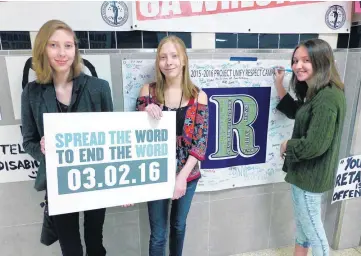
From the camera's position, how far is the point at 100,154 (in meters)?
1.17

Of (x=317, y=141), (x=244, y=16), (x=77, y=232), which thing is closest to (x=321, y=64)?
(x=317, y=141)

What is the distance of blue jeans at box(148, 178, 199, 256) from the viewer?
138cm

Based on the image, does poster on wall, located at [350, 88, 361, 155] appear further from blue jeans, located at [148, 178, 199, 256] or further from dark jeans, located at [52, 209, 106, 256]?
dark jeans, located at [52, 209, 106, 256]

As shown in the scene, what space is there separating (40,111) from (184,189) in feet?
2.27

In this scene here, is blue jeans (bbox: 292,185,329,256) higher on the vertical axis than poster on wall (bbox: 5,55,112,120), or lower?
lower

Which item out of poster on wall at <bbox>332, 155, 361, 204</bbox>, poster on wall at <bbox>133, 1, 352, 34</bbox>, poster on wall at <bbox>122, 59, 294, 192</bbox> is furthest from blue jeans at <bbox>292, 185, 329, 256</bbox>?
poster on wall at <bbox>133, 1, 352, 34</bbox>

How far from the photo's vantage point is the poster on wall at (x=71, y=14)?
4.11 ft

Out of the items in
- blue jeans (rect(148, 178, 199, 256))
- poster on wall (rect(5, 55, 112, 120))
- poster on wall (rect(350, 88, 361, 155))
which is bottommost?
blue jeans (rect(148, 178, 199, 256))

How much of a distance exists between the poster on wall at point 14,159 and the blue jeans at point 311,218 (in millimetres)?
1351

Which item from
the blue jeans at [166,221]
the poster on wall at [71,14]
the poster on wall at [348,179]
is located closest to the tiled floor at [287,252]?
the poster on wall at [348,179]

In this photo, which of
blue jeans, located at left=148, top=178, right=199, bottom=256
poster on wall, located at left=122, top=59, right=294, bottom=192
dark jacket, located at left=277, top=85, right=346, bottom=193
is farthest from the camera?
poster on wall, located at left=122, top=59, right=294, bottom=192

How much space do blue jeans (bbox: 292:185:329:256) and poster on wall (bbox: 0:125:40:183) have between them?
4.43 ft

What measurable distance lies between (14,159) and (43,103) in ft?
1.60

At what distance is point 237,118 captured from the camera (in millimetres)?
1661
